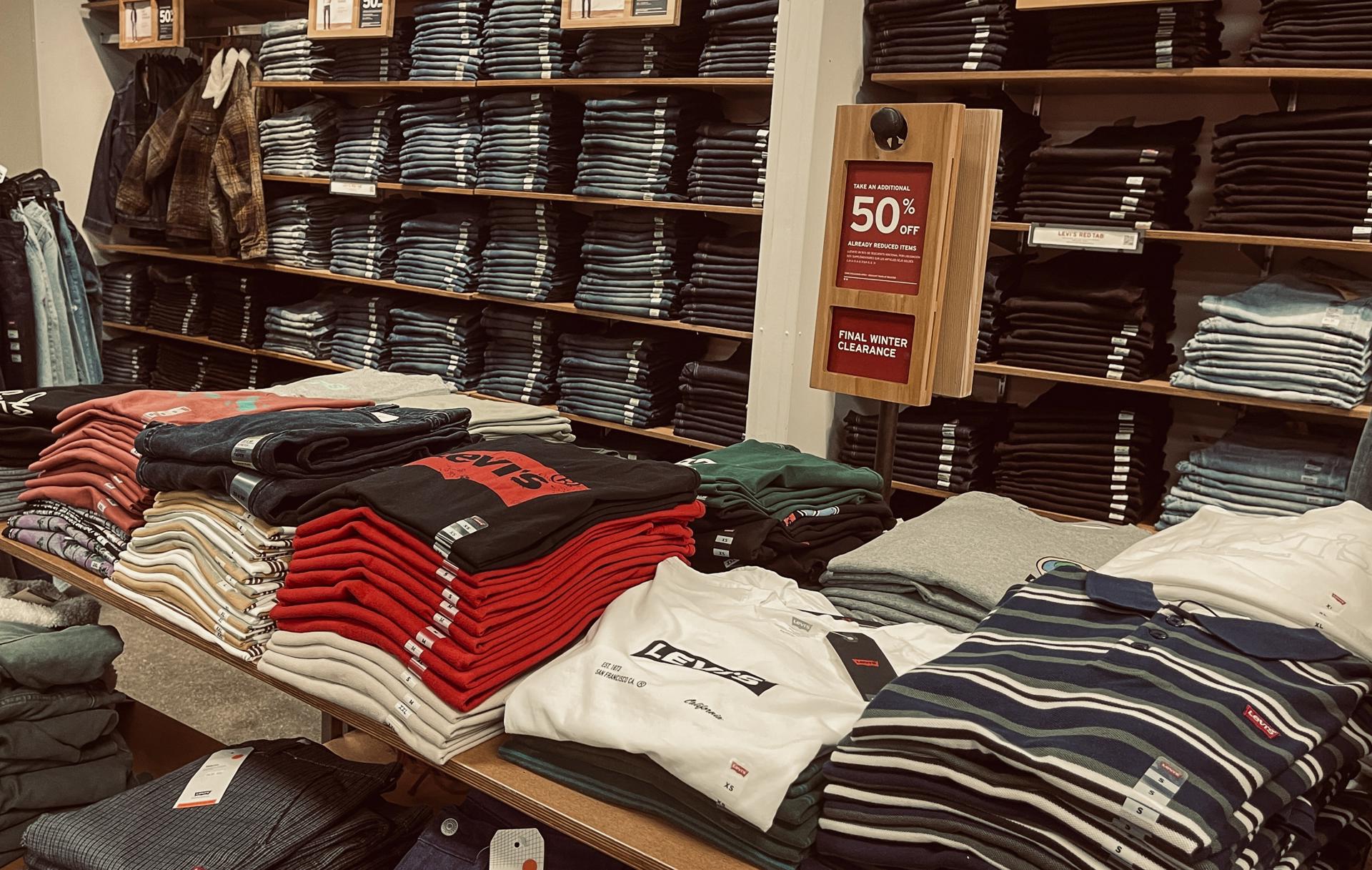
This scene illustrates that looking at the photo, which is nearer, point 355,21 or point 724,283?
point 724,283

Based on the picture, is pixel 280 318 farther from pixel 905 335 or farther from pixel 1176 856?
pixel 1176 856

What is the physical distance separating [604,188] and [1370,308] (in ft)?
8.38

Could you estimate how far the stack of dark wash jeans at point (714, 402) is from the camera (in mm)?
3789

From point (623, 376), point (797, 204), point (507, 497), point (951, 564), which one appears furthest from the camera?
point (623, 376)

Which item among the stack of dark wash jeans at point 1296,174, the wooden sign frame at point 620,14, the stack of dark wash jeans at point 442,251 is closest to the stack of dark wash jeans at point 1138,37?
the stack of dark wash jeans at point 1296,174

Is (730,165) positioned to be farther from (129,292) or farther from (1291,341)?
(129,292)

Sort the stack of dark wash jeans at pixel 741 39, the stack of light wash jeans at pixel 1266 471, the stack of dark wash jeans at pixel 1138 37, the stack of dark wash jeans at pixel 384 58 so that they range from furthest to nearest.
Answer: the stack of dark wash jeans at pixel 384 58 < the stack of dark wash jeans at pixel 741 39 < the stack of dark wash jeans at pixel 1138 37 < the stack of light wash jeans at pixel 1266 471

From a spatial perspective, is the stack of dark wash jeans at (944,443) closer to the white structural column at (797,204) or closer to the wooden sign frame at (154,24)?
the white structural column at (797,204)

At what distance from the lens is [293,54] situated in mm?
4949

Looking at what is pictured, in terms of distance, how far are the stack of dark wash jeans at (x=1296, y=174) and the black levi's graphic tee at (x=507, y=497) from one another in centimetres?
221

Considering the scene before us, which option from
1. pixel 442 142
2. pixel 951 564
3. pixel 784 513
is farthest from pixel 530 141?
pixel 951 564

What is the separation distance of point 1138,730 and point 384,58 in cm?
456

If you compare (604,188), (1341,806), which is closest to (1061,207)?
(604,188)

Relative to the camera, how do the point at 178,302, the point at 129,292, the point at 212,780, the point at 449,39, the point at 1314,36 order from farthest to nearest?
1. the point at 129,292
2. the point at 178,302
3. the point at 449,39
4. the point at 1314,36
5. the point at 212,780
